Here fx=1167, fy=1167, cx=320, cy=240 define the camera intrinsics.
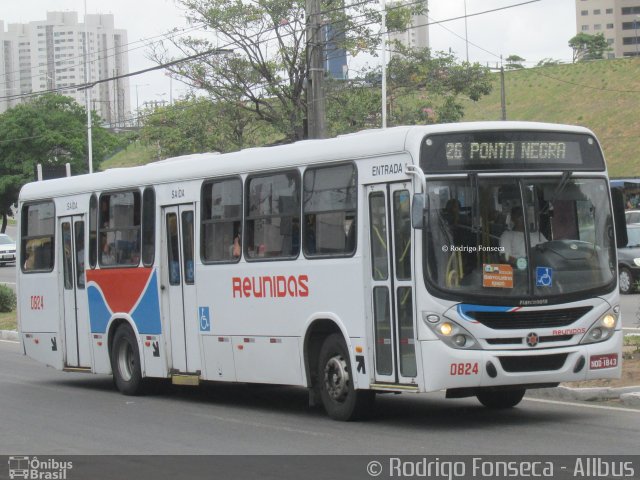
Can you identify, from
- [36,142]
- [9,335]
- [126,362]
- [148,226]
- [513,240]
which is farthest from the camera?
[36,142]

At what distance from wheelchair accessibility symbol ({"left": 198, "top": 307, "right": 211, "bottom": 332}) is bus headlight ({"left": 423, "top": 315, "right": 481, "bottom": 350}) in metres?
4.31

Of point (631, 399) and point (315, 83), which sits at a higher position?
point (315, 83)

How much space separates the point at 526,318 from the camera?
11328mm

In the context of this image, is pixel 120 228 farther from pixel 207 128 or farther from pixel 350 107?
pixel 207 128

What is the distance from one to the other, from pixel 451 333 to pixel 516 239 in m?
1.16

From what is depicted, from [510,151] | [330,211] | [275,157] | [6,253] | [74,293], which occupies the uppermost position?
[6,253]

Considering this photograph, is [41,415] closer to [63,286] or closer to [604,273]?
[63,286]

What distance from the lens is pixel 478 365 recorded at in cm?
1112

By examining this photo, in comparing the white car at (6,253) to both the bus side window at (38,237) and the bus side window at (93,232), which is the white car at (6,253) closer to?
the bus side window at (38,237)

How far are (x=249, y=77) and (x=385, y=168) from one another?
25.9 m

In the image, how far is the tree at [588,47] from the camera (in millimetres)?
137875
